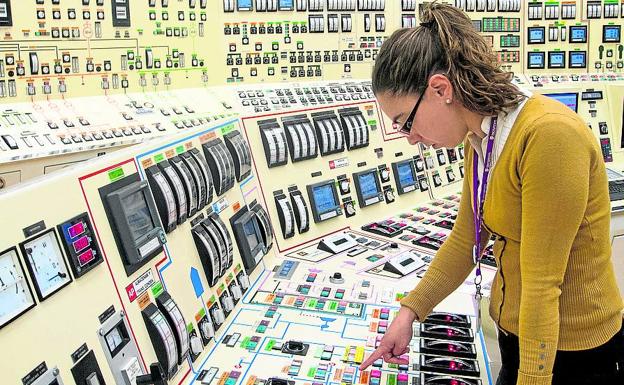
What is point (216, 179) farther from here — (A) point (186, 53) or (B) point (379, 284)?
(A) point (186, 53)

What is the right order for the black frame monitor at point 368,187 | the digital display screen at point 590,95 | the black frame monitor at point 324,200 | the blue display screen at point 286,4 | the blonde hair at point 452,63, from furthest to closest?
the blue display screen at point 286,4 < the digital display screen at point 590,95 < the black frame monitor at point 368,187 < the black frame monitor at point 324,200 < the blonde hair at point 452,63

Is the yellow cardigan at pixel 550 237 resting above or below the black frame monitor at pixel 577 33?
below

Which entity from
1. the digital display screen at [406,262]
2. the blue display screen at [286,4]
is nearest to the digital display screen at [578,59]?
the blue display screen at [286,4]

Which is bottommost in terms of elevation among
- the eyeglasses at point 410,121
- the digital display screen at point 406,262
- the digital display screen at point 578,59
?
the digital display screen at point 406,262

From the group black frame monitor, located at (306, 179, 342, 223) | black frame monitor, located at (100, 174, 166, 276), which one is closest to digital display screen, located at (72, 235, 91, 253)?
black frame monitor, located at (100, 174, 166, 276)

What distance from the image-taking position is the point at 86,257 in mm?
1371


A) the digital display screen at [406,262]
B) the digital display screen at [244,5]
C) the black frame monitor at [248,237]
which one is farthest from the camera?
the digital display screen at [244,5]

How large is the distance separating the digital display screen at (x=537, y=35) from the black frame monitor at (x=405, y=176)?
430cm

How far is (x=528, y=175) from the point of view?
3.71 feet

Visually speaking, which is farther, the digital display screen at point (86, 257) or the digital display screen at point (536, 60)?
the digital display screen at point (536, 60)

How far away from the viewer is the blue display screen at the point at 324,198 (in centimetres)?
298

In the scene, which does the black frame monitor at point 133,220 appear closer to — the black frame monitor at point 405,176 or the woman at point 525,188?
the woman at point 525,188

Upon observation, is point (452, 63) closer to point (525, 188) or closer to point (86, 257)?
point (525, 188)

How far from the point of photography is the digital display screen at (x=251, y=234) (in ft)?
7.68
